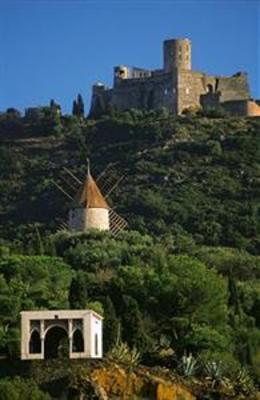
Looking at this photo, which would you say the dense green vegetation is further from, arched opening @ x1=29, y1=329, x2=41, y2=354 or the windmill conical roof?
the windmill conical roof

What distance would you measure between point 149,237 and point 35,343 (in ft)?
144

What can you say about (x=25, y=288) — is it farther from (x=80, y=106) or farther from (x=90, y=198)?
(x=80, y=106)

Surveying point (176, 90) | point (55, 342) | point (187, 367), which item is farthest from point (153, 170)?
point (187, 367)

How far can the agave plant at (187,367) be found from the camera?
3105 inches

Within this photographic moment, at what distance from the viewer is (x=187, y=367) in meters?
79.1

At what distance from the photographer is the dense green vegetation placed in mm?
86000

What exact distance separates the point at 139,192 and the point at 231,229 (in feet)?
33.1

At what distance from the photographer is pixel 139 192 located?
142m

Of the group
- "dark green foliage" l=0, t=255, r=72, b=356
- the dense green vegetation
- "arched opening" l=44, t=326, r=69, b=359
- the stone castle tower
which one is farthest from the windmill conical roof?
"arched opening" l=44, t=326, r=69, b=359

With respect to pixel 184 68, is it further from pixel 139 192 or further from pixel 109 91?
pixel 139 192

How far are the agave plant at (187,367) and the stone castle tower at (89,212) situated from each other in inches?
1809

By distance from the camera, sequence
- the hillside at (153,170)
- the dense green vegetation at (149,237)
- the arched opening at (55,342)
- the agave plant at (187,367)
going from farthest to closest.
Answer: the hillside at (153,170)
the dense green vegetation at (149,237)
the arched opening at (55,342)
the agave plant at (187,367)

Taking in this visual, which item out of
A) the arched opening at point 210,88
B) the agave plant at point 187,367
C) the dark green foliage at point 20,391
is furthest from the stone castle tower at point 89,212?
the dark green foliage at point 20,391

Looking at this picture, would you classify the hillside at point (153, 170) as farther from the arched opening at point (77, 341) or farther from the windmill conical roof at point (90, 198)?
the arched opening at point (77, 341)
